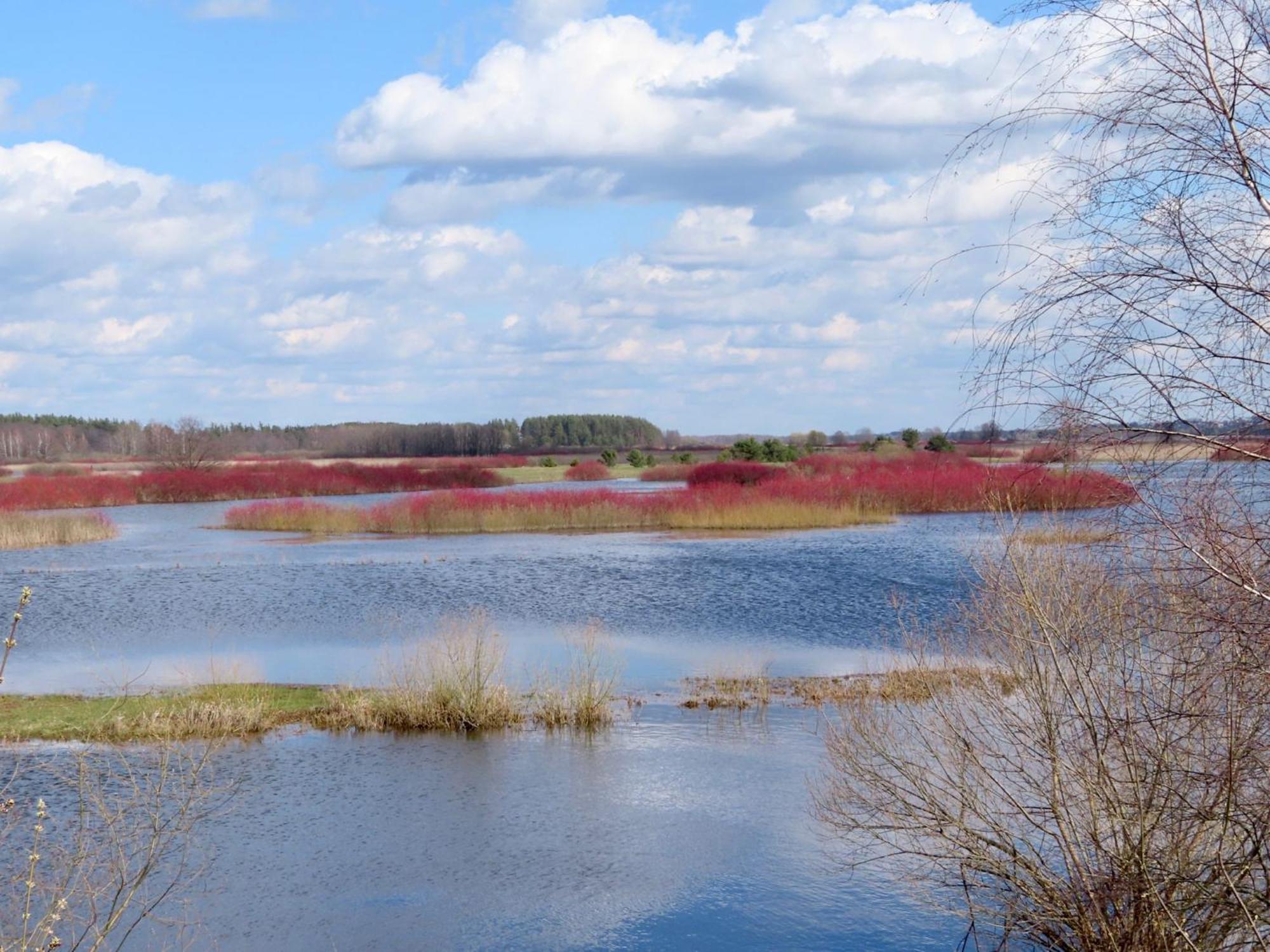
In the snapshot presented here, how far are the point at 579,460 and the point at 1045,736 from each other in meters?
87.1

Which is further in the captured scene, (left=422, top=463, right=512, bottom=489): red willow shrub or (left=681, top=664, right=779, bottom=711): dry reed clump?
(left=422, top=463, right=512, bottom=489): red willow shrub

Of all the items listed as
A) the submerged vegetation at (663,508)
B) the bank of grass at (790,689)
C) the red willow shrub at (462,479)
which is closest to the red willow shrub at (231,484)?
the red willow shrub at (462,479)

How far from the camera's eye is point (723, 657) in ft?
59.0

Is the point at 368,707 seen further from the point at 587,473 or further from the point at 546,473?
the point at 546,473

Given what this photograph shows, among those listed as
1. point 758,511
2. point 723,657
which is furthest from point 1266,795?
point 758,511

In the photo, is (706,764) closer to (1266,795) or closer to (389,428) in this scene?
(1266,795)

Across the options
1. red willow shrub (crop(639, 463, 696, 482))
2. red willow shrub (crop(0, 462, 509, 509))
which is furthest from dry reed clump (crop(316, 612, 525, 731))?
red willow shrub (crop(639, 463, 696, 482))

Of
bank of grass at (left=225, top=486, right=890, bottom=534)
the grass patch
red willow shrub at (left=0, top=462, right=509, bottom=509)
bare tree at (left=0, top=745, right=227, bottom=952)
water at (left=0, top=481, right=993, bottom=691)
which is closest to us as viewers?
bare tree at (left=0, top=745, right=227, bottom=952)

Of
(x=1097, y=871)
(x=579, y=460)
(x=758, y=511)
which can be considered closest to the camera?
(x=1097, y=871)

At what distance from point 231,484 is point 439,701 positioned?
177 ft

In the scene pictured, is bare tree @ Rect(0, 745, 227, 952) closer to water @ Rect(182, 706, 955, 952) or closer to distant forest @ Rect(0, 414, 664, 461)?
water @ Rect(182, 706, 955, 952)

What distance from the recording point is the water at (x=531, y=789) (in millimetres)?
8656

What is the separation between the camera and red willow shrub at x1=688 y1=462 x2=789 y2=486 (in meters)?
49.9

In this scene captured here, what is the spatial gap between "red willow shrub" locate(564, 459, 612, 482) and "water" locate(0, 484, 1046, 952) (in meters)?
52.1
